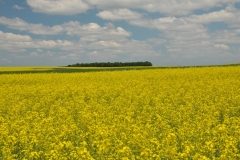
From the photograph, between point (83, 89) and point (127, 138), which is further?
point (83, 89)

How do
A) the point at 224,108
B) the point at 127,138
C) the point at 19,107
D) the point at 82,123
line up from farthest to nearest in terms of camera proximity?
the point at 19,107 → the point at 224,108 → the point at 82,123 → the point at 127,138

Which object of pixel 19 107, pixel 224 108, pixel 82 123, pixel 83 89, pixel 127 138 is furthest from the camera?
pixel 83 89

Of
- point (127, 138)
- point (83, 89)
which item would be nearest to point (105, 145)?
point (127, 138)

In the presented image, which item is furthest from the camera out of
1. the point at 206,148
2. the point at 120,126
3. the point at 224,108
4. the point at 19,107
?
the point at 19,107

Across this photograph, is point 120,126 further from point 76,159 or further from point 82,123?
point 76,159

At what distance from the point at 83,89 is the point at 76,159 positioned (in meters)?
16.5

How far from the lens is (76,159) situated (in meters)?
6.43

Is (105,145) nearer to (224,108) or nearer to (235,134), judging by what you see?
(235,134)

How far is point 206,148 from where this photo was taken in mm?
7211

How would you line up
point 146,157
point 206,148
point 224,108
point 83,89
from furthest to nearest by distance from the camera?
point 83,89, point 224,108, point 206,148, point 146,157

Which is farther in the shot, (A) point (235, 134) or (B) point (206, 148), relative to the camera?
(A) point (235, 134)

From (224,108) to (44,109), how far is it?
8729 mm

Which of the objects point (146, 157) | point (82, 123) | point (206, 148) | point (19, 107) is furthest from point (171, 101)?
point (146, 157)

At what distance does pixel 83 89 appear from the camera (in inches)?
899
